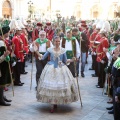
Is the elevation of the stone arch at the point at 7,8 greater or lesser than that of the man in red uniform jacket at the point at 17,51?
greater

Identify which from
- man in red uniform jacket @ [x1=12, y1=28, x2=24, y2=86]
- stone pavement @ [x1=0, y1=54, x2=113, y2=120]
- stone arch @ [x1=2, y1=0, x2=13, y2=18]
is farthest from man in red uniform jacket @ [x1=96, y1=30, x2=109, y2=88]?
stone arch @ [x1=2, y1=0, x2=13, y2=18]

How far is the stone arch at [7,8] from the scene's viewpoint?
40.0 metres

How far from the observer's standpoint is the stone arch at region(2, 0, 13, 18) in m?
40.0

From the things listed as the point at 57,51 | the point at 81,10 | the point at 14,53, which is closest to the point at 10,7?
the point at 81,10

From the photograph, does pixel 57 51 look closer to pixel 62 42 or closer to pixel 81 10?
pixel 62 42

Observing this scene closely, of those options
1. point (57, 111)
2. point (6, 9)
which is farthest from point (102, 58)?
point (6, 9)

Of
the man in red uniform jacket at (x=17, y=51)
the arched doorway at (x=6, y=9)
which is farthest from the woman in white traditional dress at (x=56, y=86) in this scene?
the arched doorway at (x=6, y=9)

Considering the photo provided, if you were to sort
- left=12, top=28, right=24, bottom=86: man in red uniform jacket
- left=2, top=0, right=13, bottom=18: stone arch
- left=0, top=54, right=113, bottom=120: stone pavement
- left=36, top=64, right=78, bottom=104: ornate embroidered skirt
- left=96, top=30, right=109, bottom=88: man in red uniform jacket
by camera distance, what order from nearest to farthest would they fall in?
left=0, top=54, right=113, bottom=120: stone pavement
left=36, top=64, right=78, bottom=104: ornate embroidered skirt
left=96, top=30, right=109, bottom=88: man in red uniform jacket
left=12, top=28, right=24, bottom=86: man in red uniform jacket
left=2, top=0, right=13, bottom=18: stone arch

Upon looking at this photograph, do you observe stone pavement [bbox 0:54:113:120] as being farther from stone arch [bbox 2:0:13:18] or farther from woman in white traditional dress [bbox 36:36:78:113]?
stone arch [bbox 2:0:13:18]

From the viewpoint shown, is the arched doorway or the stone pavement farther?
the arched doorway

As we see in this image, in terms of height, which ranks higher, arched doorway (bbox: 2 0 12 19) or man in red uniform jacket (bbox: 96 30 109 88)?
arched doorway (bbox: 2 0 12 19)

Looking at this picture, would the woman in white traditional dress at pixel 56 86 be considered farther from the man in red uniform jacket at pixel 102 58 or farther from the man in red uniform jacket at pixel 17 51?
the man in red uniform jacket at pixel 17 51

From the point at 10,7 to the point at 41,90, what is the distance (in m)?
35.4

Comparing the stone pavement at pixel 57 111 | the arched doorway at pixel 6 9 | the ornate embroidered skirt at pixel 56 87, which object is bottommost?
the stone pavement at pixel 57 111
